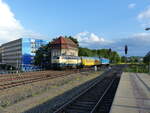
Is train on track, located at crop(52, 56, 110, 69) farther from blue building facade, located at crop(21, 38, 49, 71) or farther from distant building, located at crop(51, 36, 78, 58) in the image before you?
blue building facade, located at crop(21, 38, 49, 71)

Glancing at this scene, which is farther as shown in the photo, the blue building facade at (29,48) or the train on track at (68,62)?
the blue building facade at (29,48)

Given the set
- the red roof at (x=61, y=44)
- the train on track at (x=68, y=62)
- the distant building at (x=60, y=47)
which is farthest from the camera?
the red roof at (x=61, y=44)

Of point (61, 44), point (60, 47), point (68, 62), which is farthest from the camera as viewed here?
point (61, 44)

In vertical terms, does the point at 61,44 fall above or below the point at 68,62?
above

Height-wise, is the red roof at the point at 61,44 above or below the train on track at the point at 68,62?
above

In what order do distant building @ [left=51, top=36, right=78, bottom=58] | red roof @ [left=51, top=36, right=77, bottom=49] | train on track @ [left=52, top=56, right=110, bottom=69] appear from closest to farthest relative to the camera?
1. train on track @ [left=52, top=56, right=110, bottom=69]
2. distant building @ [left=51, top=36, right=78, bottom=58]
3. red roof @ [left=51, top=36, right=77, bottom=49]

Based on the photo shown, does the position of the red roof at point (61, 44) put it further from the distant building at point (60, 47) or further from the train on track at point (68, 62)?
the train on track at point (68, 62)

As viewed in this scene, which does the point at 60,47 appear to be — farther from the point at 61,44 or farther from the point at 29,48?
the point at 29,48

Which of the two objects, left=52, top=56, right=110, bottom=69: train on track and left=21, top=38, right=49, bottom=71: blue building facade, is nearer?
left=52, top=56, right=110, bottom=69: train on track

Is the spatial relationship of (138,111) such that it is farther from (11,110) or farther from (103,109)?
(11,110)

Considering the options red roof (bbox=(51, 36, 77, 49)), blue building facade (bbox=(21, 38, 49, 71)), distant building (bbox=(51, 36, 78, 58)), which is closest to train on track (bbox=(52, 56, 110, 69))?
distant building (bbox=(51, 36, 78, 58))

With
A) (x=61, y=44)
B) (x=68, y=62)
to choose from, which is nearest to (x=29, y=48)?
(x=61, y=44)

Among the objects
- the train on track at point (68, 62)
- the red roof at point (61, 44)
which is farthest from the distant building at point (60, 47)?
the train on track at point (68, 62)

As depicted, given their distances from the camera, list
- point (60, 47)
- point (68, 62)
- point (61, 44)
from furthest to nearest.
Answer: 1. point (61, 44)
2. point (60, 47)
3. point (68, 62)
